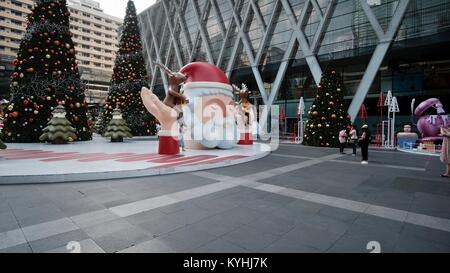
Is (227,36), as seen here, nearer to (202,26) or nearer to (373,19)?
(202,26)

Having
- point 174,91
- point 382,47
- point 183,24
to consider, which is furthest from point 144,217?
point 183,24

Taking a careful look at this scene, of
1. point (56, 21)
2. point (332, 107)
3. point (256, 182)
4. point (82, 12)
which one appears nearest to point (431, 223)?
point (256, 182)

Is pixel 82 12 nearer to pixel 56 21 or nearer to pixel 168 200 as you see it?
pixel 56 21

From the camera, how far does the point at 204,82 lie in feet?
37.7

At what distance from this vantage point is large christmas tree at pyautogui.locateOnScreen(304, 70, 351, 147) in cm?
1555

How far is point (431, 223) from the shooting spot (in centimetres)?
358

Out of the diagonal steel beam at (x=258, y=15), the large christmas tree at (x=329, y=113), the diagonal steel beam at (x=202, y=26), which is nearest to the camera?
the large christmas tree at (x=329, y=113)

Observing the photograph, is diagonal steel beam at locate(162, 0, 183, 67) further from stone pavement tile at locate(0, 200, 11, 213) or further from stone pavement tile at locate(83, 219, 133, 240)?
stone pavement tile at locate(83, 219, 133, 240)

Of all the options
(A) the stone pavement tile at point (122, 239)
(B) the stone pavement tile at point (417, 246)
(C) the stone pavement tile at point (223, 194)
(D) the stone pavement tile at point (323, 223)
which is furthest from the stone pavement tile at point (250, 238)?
(C) the stone pavement tile at point (223, 194)

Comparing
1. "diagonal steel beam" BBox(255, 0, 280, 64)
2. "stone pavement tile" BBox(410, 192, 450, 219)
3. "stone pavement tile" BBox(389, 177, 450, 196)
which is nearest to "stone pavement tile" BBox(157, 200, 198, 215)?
"stone pavement tile" BBox(410, 192, 450, 219)

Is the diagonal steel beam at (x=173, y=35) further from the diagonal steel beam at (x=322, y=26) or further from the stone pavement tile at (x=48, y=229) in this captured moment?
the stone pavement tile at (x=48, y=229)

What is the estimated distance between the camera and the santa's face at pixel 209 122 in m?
11.3

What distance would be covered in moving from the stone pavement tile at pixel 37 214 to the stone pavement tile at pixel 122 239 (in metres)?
1.19
